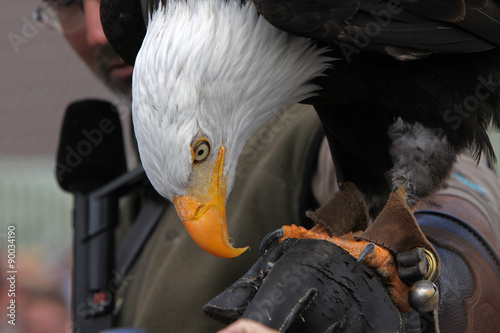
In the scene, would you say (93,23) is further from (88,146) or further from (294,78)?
(294,78)

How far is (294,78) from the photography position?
1.31 metres

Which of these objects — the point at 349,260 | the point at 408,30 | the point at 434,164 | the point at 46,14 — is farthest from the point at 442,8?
the point at 46,14

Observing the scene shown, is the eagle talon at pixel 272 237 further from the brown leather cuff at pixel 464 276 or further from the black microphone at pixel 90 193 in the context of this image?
the black microphone at pixel 90 193

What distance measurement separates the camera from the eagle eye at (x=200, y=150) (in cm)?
117

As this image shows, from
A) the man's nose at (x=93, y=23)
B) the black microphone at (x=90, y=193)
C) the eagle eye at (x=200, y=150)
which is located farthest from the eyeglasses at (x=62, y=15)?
the eagle eye at (x=200, y=150)

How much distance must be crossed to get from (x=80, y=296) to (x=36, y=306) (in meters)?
2.96

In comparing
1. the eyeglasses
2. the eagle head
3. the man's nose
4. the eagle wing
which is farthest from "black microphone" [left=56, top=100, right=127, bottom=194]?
the eagle wing

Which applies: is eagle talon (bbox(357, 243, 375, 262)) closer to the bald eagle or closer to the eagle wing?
the bald eagle

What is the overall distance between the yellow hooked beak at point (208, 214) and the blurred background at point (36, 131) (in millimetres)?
1611

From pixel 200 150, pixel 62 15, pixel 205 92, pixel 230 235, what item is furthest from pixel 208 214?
pixel 62 15

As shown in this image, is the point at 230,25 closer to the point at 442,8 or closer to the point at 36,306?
the point at 442,8

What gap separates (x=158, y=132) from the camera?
1.12m

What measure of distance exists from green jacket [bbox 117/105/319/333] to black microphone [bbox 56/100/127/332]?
108 mm

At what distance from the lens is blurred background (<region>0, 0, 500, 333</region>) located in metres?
3.66
